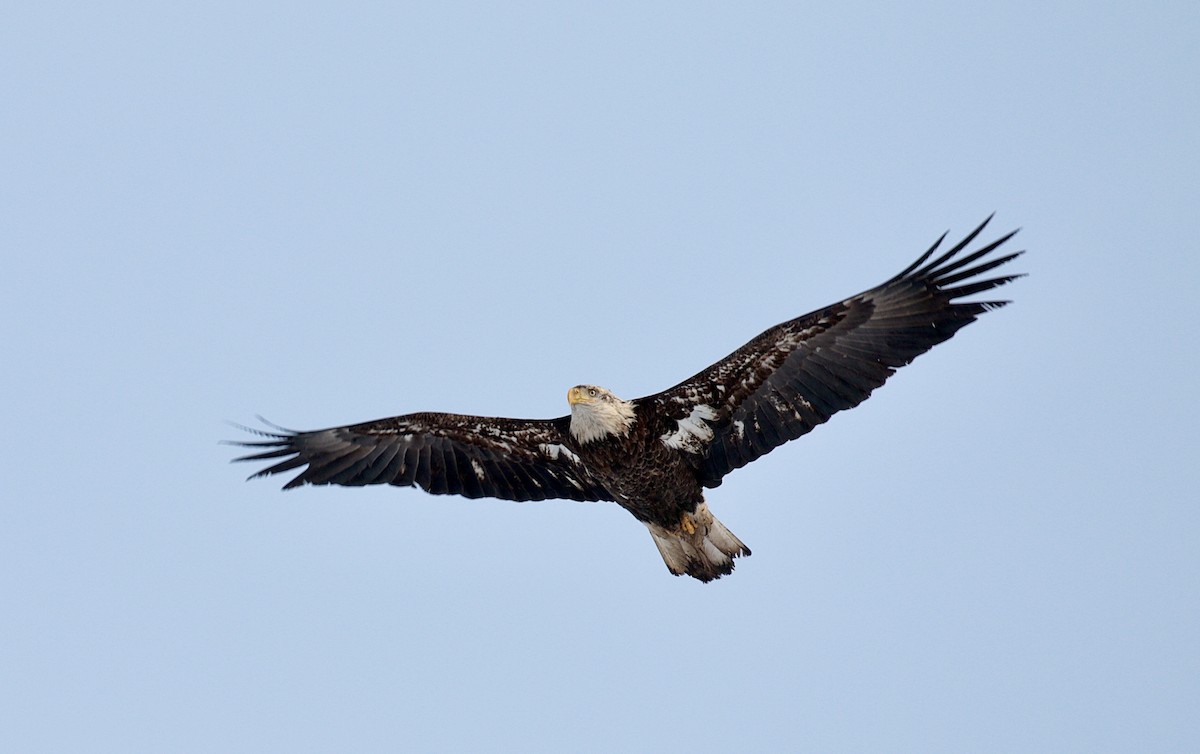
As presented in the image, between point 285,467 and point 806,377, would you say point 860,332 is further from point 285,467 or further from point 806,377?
point 285,467

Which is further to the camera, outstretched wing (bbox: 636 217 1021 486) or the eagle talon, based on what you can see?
the eagle talon

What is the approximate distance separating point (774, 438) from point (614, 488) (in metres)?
1.70

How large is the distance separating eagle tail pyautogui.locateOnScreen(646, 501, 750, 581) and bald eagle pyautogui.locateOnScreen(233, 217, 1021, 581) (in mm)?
10

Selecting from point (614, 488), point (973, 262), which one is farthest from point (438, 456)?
point (973, 262)

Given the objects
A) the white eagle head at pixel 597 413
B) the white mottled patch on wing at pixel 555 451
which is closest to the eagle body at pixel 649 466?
the white eagle head at pixel 597 413

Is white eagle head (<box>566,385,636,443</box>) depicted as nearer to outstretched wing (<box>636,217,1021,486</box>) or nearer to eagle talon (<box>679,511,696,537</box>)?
outstretched wing (<box>636,217,1021,486</box>)

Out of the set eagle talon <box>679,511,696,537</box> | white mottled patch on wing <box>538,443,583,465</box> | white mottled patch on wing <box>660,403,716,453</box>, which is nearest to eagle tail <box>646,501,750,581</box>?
eagle talon <box>679,511,696,537</box>

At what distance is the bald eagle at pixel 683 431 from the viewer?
1485cm

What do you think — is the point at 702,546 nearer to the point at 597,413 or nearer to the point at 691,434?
the point at 691,434

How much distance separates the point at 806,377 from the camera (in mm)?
15234

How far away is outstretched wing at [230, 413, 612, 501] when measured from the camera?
16609 millimetres

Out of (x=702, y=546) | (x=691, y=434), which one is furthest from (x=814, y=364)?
(x=702, y=546)

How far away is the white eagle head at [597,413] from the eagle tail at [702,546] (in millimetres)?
1280

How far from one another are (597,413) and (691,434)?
3.22 feet
